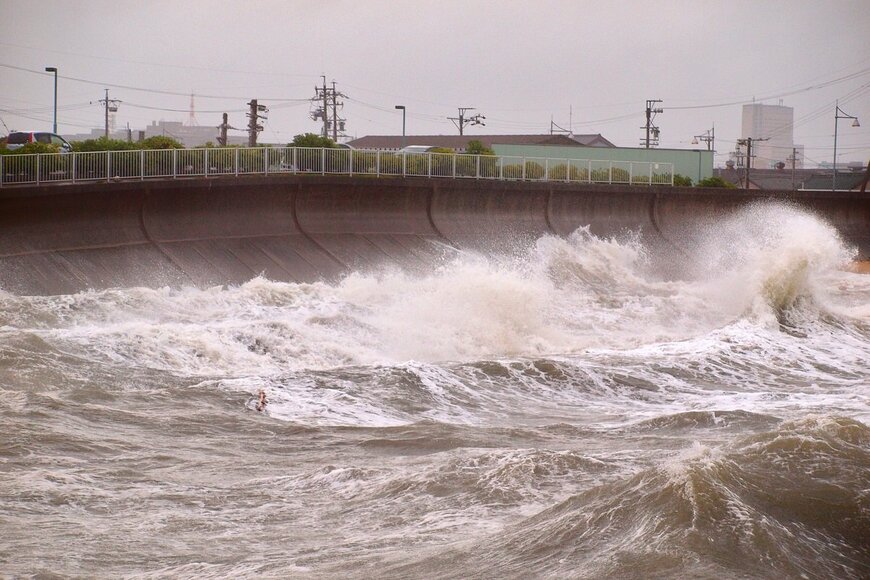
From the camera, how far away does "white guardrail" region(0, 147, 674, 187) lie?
21609 mm

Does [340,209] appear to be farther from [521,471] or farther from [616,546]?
[616,546]

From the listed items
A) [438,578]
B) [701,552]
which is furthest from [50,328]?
[701,552]

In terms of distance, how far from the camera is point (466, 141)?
78312 millimetres

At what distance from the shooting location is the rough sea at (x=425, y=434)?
7758 mm

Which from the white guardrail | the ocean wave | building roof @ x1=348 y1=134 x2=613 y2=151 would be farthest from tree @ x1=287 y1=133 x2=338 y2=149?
building roof @ x1=348 y1=134 x2=613 y2=151

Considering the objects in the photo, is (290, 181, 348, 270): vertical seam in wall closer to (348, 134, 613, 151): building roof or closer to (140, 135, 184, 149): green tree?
(140, 135, 184, 149): green tree

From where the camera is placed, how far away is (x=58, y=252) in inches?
774

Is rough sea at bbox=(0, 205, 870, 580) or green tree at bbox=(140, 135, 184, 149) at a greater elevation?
green tree at bbox=(140, 135, 184, 149)

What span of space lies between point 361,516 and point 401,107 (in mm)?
48846

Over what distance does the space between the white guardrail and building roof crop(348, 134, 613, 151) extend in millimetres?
37364

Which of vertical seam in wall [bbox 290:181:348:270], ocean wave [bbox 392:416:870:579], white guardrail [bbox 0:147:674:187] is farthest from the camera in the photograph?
vertical seam in wall [bbox 290:181:348:270]

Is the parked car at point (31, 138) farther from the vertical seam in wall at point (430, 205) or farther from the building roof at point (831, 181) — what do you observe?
the building roof at point (831, 181)

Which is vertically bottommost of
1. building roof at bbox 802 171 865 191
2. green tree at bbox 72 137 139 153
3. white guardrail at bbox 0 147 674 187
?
white guardrail at bbox 0 147 674 187

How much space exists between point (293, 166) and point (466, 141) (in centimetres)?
5364
